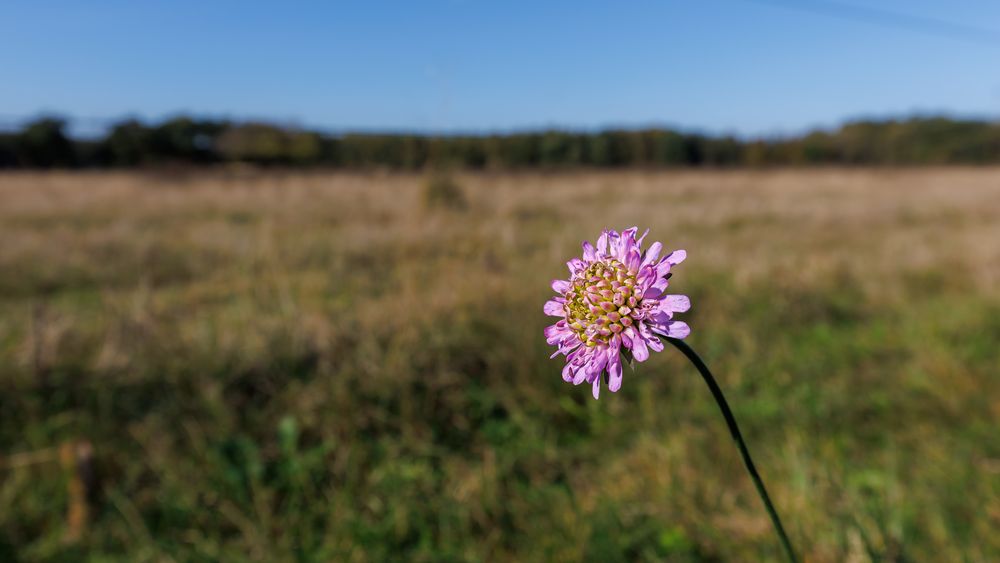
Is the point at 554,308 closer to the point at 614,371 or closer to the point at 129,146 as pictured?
the point at 614,371

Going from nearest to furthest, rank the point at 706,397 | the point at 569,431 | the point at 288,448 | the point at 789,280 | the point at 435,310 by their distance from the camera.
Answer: the point at 288,448 < the point at 569,431 < the point at 706,397 < the point at 435,310 < the point at 789,280

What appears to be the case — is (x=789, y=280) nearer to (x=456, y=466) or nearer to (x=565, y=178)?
(x=456, y=466)

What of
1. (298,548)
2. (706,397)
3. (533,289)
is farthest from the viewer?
(533,289)

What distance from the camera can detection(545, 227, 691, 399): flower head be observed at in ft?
2.19

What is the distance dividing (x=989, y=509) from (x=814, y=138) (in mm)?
30898

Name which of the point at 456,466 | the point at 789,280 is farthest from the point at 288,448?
the point at 789,280

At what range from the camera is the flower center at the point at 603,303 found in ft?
2.37

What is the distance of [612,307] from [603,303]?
0.04 ft

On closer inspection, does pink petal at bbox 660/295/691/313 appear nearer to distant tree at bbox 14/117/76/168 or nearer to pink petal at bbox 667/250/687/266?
pink petal at bbox 667/250/687/266

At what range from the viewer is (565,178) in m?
16.0

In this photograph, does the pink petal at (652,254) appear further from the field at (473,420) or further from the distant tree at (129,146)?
the distant tree at (129,146)

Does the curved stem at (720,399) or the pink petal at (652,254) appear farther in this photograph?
the pink petal at (652,254)

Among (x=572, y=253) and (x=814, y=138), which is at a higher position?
(x=814, y=138)

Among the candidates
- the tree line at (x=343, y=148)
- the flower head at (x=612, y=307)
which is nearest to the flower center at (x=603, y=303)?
the flower head at (x=612, y=307)
